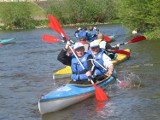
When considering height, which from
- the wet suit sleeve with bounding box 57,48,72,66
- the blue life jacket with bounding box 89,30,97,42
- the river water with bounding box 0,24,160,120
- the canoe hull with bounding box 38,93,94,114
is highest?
the wet suit sleeve with bounding box 57,48,72,66

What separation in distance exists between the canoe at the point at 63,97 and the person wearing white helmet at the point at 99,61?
882 mm

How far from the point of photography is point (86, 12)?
6231 centimetres

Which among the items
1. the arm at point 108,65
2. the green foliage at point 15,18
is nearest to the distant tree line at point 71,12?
the green foliage at point 15,18

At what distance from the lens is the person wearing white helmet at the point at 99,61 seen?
11531mm

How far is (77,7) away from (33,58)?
1658 inches

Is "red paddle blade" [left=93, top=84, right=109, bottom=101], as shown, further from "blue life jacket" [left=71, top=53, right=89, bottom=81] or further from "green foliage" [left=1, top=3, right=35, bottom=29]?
"green foliage" [left=1, top=3, right=35, bottom=29]

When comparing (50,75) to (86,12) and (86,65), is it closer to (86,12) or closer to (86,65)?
(86,65)

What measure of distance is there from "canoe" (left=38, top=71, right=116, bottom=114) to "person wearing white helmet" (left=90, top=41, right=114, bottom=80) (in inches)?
34.7

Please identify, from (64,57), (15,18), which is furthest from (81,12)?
(64,57)

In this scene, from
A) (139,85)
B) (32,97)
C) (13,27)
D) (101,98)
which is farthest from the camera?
(13,27)

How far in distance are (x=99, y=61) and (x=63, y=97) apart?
88.6 inches

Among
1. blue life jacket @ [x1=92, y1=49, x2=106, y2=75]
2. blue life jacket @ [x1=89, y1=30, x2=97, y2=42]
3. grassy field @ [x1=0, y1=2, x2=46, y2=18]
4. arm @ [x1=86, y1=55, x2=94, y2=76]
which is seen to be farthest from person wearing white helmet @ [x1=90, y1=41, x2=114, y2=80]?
grassy field @ [x1=0, y1=2, x2=46, y2=18]

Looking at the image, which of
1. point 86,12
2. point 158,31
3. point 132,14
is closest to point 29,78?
point 158,31

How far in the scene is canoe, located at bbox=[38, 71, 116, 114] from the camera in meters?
9.48
